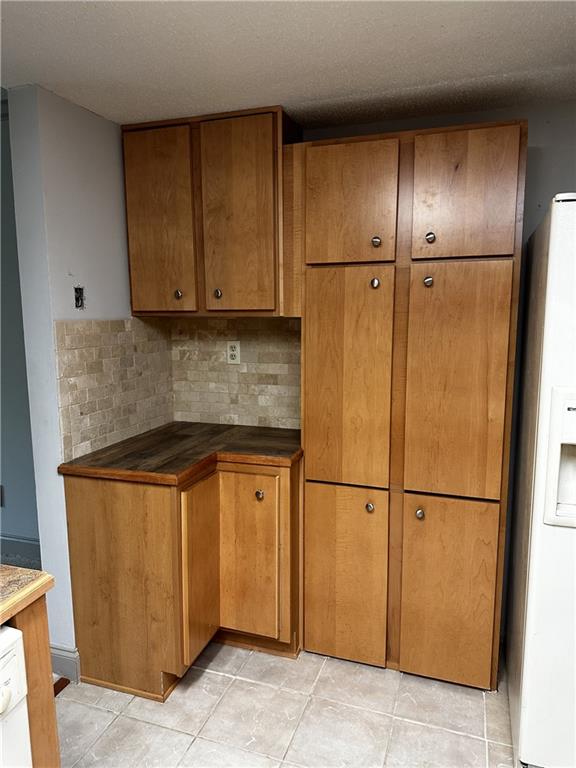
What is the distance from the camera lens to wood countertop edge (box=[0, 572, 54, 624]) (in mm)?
1079

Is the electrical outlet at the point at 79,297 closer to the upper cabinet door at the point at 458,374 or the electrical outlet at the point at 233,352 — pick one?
the electrical outlet at the point at 233,352

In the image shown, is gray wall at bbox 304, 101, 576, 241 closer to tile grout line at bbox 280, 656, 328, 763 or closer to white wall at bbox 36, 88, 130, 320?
white wall at bbox 36, 88, 130, 320

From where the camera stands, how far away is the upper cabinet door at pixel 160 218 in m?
2.17

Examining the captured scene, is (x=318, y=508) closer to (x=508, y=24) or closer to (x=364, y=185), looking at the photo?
(x=364, y=185)

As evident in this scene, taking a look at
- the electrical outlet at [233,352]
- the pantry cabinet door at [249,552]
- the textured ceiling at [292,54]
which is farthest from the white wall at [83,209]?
the pantry cabinet door at [249,552]

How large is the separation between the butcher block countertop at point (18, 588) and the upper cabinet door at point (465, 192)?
155 centimetres

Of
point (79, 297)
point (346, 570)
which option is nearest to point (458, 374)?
point (346, 570)

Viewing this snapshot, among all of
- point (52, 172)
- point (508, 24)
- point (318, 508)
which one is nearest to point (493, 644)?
point (318, 508)

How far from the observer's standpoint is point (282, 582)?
2.15m

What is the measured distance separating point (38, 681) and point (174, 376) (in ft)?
5.52

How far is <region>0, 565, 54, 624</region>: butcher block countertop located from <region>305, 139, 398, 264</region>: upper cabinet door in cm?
142

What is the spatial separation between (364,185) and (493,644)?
1.79 meters

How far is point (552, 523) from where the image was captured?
1509mm

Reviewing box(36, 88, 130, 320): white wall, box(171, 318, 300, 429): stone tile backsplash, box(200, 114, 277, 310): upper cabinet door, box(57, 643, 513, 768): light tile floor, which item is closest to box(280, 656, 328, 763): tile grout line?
box(57, 643, 513, 768): light tile floor
